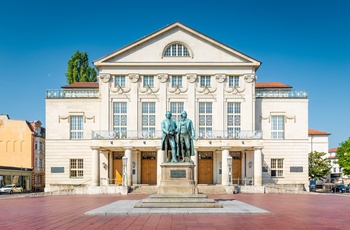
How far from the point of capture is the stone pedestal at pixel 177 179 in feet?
76.4

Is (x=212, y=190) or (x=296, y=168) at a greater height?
(x=296, y=168)

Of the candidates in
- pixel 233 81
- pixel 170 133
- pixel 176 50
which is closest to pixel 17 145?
pixel 176 50

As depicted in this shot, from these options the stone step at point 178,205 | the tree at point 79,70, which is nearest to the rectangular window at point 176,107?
the tree at point 79,70

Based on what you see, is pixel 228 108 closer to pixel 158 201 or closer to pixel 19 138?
pixel 158 201

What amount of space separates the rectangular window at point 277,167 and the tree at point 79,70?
3115 centimetres

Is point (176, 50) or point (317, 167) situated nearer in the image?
point (176, 50)

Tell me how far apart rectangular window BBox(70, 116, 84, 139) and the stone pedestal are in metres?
27.0

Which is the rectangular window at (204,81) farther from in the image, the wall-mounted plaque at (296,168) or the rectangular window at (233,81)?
the wall-mounted plaque at (296,168)

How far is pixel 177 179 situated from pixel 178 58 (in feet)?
86.7

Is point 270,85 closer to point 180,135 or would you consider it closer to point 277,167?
point 277,167

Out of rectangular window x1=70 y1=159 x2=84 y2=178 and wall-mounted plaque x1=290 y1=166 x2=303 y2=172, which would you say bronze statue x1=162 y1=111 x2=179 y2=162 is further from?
wall-mounted plaque x1=290 y1=166 x2=303 y2=172

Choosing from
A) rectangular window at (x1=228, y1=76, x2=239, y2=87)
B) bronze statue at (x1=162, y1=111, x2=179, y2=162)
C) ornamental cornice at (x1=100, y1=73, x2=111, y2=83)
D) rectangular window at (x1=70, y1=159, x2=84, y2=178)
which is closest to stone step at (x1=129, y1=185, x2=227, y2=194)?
rectangular window at (x1=70, y1=159, x2=84, y2=178)

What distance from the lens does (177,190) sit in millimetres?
23281

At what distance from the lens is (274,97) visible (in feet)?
161
